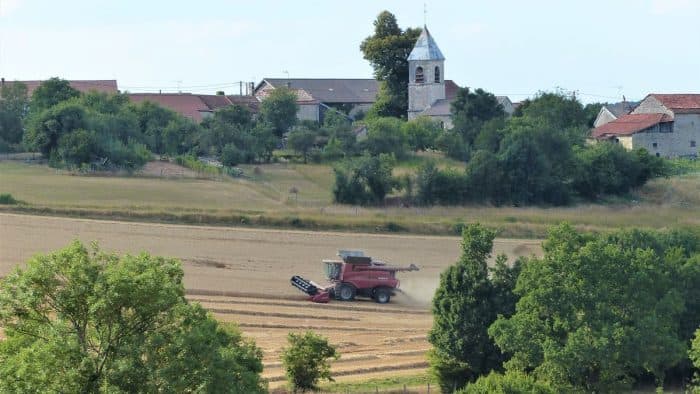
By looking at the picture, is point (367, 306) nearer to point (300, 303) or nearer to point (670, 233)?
point (300, 303)

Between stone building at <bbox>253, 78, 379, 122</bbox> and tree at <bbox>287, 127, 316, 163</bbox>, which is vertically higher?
stone building at <bbox>253, 78, 379, 122</bbox>

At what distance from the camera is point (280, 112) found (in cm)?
10062

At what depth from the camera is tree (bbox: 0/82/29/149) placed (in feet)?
294

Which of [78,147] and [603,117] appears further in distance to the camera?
[603,117]

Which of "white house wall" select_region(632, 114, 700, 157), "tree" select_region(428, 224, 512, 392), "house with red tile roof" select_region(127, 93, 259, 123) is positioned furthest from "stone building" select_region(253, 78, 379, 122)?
"tree" select_region(428, 224, 512, 392)

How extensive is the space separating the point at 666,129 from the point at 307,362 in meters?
60.8

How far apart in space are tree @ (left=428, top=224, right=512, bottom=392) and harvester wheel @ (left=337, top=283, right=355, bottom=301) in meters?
10.2

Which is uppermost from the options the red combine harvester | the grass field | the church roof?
the church roof

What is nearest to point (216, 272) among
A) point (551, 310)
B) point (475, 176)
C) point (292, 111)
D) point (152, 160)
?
point (551, 310)

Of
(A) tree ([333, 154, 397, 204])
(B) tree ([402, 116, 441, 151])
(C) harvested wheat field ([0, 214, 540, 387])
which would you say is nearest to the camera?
(C) harvested wheat field ([0, 214, 540, 387])

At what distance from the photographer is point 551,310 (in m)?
30.8

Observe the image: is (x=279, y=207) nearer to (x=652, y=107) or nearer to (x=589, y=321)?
(x=589, y=321)

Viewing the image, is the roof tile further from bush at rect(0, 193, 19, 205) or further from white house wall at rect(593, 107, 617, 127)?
bush at rect(0, 193, 19, 205)

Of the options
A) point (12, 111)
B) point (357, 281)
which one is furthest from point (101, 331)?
point (12, 111)
